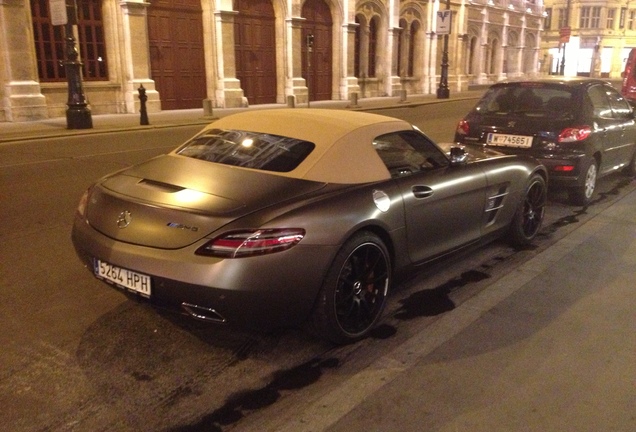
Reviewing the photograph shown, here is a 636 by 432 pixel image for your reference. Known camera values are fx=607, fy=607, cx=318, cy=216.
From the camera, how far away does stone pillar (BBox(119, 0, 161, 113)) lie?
2092 cm

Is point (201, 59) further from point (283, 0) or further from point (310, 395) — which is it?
point (310, 395)

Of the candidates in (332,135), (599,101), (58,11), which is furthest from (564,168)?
(58,11)

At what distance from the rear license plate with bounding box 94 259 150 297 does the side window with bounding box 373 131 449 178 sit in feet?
6.03

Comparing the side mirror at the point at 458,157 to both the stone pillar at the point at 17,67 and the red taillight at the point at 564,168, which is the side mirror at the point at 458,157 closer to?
the red taillight at the point at 564,168

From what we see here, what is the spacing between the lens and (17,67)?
1834 centimetres

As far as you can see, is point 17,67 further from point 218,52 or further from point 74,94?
point 218,52

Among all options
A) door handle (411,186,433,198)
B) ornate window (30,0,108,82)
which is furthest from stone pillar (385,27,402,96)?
door handle (411,186,433,198)

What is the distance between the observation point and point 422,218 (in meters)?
4.34

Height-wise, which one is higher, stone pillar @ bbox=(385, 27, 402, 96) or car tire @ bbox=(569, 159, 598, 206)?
stone pillar @ bbox=(385, 27, 402, 96)

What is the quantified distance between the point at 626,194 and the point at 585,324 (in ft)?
16.8

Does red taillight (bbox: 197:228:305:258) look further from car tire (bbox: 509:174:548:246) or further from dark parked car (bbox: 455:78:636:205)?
dark parked car (bbox: 455:78:636:205)

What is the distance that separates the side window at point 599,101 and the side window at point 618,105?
0.15 m

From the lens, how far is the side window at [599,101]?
25.5 feet

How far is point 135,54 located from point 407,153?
61.7 ft
